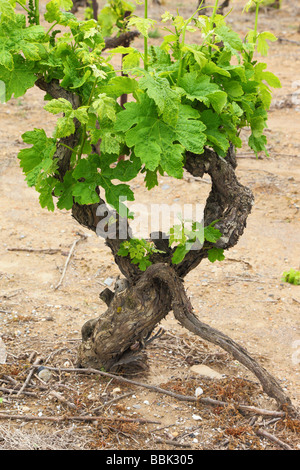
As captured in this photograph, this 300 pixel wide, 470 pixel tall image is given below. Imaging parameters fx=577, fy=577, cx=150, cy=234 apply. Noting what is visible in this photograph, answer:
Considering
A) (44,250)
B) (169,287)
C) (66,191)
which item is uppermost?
(66,191)

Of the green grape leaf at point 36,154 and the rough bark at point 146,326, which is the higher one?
the green grape leaf at point 36,154

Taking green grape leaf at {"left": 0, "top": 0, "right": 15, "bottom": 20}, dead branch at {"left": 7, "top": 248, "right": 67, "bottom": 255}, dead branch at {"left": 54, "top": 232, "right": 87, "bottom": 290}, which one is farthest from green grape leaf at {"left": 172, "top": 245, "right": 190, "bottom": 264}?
dead branch at {"left": 7, "top": 248, "right": 67, "bottom": 255}

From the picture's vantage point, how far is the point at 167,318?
4.76 meters

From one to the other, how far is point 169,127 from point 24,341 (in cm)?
225

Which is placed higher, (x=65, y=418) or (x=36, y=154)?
(x=36, y=154)

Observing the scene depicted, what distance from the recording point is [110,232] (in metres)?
3.34

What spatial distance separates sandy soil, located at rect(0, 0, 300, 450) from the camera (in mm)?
3236

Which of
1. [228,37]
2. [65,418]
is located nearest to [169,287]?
[65,418]

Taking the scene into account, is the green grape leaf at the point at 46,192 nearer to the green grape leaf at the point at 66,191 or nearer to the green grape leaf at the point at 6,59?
the green grape leaf at the point at 66,191

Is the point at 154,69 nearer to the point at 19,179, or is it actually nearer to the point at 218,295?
the point at 218,295

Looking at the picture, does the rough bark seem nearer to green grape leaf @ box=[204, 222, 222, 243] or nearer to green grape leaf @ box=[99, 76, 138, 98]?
green grape leaf @ box=[204, 222, 222, 243]

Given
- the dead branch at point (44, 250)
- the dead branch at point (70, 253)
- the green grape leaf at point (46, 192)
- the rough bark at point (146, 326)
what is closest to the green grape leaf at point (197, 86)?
the green grape leaf at point (46, 192)

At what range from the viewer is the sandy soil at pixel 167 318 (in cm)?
324

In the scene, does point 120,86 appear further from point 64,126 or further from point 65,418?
point 65,418
